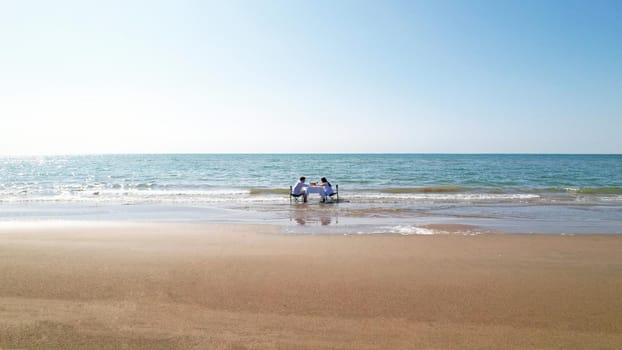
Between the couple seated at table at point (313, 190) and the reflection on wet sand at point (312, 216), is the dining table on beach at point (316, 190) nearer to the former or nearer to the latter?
the couple seated at table at point (313, 190)

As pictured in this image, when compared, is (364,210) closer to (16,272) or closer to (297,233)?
(297,233)

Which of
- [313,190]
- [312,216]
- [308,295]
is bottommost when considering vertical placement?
[312,216]

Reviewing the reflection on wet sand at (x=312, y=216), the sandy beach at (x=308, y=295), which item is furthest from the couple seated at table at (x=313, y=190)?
the sandy beach at (x=308, y=295)

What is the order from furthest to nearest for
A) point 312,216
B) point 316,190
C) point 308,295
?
point 316,190, point 312,216, point 308,295

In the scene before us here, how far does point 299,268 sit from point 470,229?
22.8 ft

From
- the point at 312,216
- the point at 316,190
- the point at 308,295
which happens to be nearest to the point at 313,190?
the point at 316,190

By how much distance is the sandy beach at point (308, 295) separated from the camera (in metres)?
3.96

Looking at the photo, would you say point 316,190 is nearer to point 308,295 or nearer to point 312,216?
point 312,216

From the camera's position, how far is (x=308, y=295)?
5.18 m

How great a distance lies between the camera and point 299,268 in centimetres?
650

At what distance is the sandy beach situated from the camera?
3.96 meters

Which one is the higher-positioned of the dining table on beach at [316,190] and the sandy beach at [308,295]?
the dining table on beach at [316,190]

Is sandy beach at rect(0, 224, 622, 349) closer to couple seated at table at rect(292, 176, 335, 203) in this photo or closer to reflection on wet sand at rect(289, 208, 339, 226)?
reflection on wet sand at rect(289, 208, 339, 226)

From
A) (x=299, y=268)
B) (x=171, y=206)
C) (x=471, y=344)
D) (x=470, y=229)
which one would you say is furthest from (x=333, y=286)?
(x=171, y=206)
